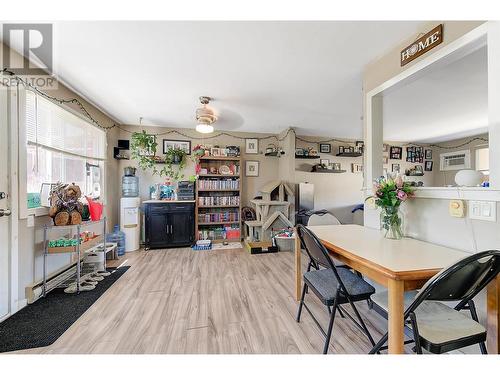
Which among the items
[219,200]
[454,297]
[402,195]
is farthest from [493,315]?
[219,200]

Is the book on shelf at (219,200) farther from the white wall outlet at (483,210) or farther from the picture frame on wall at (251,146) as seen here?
the white wall outlet at (483,210)

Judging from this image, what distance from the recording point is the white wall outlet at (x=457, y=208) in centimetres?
127

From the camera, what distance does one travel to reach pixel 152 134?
13.9 ft

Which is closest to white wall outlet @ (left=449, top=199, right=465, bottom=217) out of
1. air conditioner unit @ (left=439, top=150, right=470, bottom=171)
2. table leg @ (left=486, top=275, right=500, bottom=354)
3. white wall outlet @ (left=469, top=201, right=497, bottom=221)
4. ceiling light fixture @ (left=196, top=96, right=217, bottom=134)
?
white wall outlet @ (left=469, top=201, right=497, bottom=221)

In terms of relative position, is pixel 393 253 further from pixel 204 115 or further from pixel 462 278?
pixel 204 115

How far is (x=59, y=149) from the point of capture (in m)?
2.58

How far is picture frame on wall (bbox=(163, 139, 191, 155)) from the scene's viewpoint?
14.1 feet

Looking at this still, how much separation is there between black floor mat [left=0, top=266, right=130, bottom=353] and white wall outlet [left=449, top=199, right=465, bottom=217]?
2902 mm

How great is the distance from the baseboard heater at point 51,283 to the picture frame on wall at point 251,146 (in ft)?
11.7

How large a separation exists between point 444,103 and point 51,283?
5663 millimetres

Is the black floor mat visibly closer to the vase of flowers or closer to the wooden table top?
the wooden table top

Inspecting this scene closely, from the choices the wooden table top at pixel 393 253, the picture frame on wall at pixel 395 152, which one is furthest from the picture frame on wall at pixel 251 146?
the picture frame on wall at pixel 395 152
